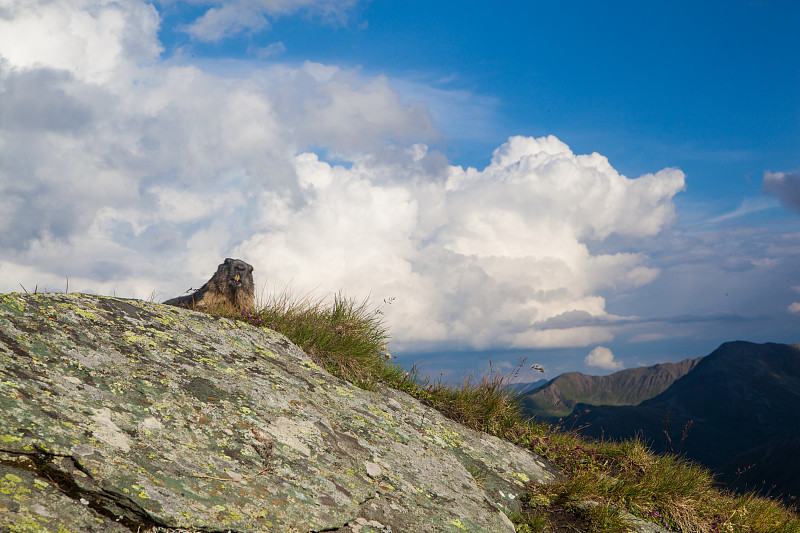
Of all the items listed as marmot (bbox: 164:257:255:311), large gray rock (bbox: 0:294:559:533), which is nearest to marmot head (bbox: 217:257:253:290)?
marmot (bbox: 164:257:255:311)

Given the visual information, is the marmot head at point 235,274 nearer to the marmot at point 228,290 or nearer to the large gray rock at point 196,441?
the marmot at point 228,290

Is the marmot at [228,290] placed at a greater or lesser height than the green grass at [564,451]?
greater

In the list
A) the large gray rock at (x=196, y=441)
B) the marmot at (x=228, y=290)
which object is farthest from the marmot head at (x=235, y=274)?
the large gray rock at (x=196, y=441)

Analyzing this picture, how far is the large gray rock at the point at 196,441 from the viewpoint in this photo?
349 centimetres

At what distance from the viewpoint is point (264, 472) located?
173 inches

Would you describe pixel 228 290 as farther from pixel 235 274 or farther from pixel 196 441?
pixel 196 441

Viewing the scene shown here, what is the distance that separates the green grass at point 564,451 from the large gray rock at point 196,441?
1196 millimetres

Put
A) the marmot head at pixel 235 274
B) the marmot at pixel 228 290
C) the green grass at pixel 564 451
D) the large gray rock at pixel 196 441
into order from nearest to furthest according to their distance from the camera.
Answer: the large gray rock at pixel 196 441, the green grass at pixel 564 451, the marmot at pixel 228 290, the marmot head at pixel 235 274

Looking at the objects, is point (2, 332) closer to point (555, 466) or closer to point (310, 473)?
point (310, 473)

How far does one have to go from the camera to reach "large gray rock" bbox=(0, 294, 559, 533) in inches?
137

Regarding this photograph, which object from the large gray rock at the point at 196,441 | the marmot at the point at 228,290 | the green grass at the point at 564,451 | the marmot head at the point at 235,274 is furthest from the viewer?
the marmot head at the point at 235,274

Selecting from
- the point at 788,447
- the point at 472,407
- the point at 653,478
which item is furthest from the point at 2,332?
the point at 788,447

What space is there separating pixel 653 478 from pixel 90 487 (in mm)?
8044

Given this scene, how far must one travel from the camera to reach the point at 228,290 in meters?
9.77
